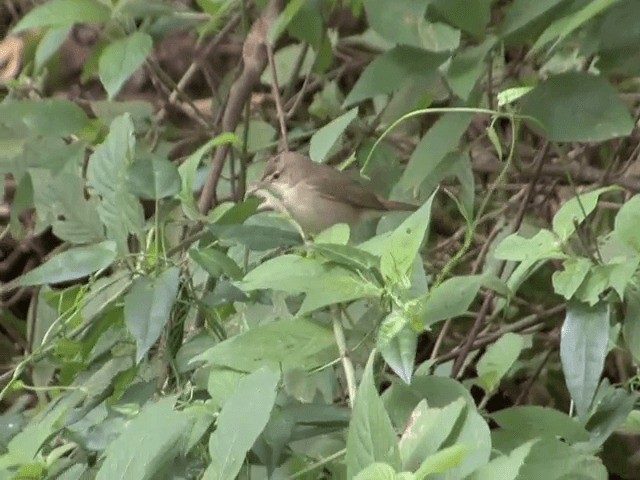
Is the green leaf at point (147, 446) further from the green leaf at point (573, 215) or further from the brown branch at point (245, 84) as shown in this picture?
the brown branch at point (245, 84)

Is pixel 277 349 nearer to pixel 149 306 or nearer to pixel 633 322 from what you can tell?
pixel 149 306

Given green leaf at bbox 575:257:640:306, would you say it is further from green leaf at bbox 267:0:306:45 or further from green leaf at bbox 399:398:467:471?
green leaf at bbox 267:0:306:45

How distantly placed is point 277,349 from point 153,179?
11.1 inches

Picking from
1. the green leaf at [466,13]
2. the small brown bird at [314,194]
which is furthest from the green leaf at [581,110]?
the small brown bird at [314,194]

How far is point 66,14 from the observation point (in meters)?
1.27

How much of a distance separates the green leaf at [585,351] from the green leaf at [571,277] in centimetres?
3

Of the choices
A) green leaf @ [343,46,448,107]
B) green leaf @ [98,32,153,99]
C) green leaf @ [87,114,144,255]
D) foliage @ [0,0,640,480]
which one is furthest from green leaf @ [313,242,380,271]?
green leaf @ [98,32,153,99]

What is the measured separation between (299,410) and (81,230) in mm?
367

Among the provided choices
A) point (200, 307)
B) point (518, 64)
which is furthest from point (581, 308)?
point (518, 64)

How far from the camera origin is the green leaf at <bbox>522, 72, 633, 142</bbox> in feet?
3.72

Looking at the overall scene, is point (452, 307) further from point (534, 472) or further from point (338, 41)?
point (338, 41)

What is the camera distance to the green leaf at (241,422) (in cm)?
70

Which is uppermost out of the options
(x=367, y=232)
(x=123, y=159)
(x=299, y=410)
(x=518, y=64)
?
(x=123, y=159)

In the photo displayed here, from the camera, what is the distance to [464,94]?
1.14 m
